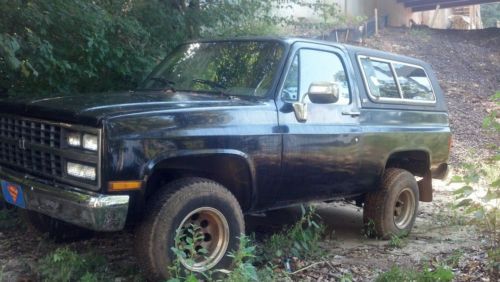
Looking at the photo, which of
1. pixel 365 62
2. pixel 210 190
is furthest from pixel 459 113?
pixel 210 190

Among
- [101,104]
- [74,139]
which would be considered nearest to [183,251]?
[74,139]

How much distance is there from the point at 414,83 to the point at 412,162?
873 millimetres

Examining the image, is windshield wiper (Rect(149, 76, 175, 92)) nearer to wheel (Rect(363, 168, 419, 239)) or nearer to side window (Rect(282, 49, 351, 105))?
side window (Rect(282, 49, 351, 105))

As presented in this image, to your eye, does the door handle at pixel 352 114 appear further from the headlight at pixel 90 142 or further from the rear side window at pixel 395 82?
the headlight at pixel 90 142

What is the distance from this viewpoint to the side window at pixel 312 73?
4.54 m

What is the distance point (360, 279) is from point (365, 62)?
7.07 ft

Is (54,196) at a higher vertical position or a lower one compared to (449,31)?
lower

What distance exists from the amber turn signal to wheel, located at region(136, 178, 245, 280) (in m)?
0.23

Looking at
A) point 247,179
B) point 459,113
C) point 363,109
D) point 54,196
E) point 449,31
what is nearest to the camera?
point 54,196

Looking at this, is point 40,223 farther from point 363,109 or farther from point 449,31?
point 449,31

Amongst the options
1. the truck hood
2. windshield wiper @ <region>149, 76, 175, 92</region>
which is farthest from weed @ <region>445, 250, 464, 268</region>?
windshield wiper @ <region>149, 76, 175, 92</region>

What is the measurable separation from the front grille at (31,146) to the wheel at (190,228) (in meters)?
0.70

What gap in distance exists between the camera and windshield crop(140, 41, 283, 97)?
449 cm

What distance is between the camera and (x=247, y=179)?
13.5ft
